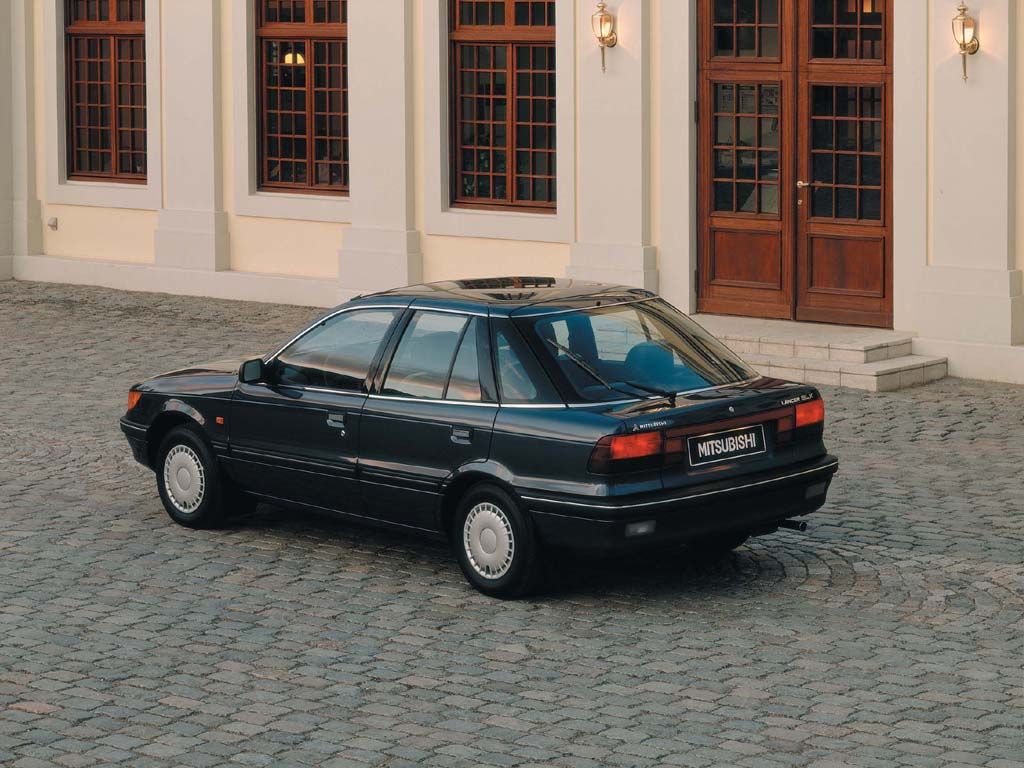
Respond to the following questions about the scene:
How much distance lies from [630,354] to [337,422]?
5.15ft

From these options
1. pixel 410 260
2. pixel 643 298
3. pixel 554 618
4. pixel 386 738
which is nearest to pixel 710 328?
pixel 410 260

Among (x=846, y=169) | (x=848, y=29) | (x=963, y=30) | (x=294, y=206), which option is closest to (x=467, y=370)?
(x=963, y=30)

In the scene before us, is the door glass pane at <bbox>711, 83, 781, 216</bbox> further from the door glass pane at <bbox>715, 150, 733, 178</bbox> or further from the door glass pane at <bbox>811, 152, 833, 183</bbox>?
the door glass pane at <bbox>811, 152, 833, 183</bbox>

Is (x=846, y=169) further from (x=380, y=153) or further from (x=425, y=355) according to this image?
(x=425, y=355)

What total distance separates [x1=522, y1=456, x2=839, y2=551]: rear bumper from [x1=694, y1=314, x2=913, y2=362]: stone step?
6.85 m

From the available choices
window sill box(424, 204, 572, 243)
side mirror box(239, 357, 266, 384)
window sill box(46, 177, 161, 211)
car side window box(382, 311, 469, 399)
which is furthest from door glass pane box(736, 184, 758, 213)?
car side window box(382, 311, 469, 399)

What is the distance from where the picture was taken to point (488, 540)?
9.52 m

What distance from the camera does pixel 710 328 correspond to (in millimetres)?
17609

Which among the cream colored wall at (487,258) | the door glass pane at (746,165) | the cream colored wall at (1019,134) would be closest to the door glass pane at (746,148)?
the door glass pane at (746,165)

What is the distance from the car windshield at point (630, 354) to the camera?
948 centimetres

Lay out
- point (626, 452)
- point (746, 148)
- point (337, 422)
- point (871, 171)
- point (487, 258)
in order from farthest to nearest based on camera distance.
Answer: point (487, 258) < point (746, 148) < point (871, 171) < point (337, 422) < point (626, 452)

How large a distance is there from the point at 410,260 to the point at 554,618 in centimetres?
1143

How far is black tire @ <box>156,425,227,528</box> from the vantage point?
1097 centimetres

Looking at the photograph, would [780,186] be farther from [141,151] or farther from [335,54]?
[141,151]
